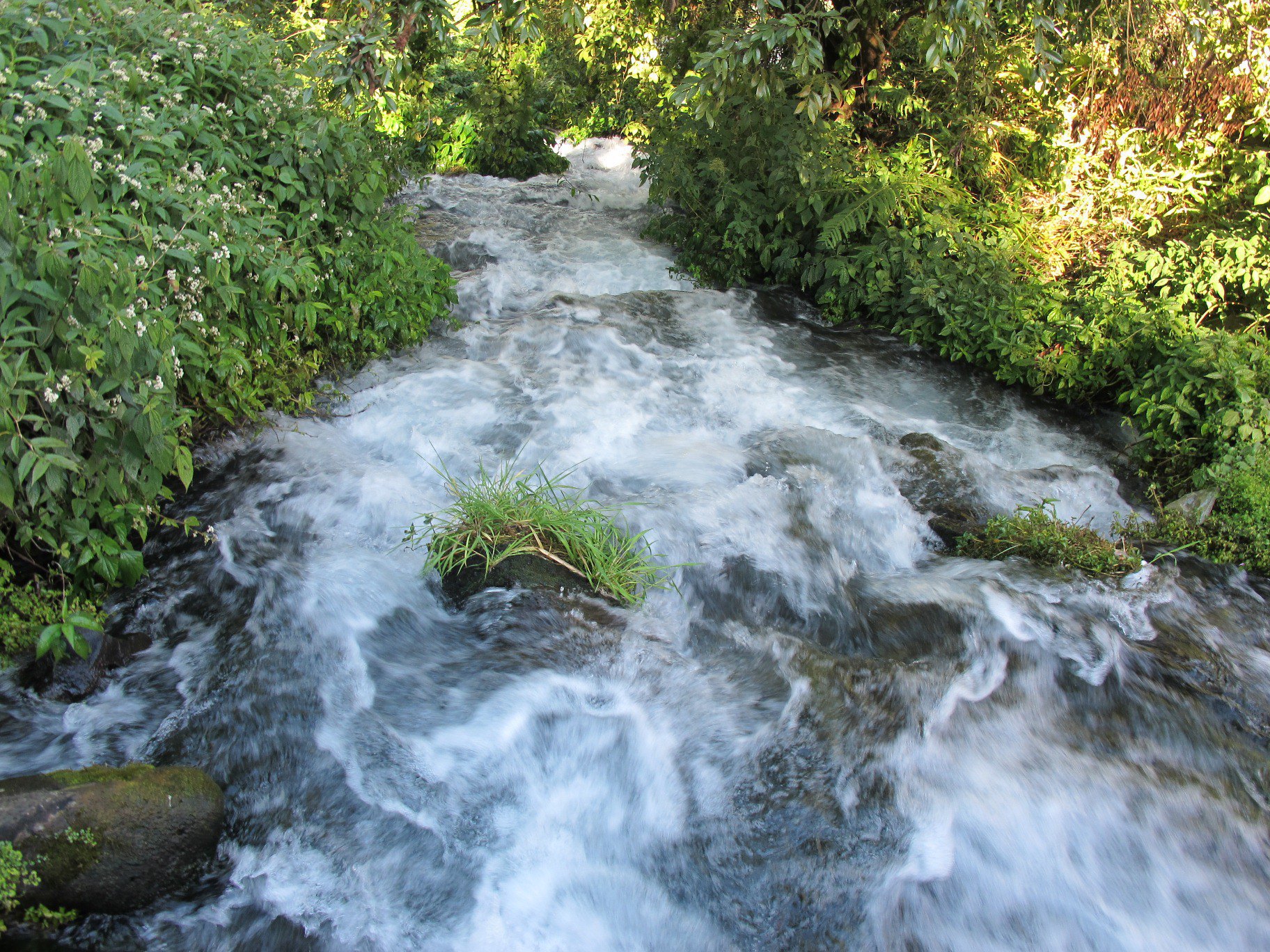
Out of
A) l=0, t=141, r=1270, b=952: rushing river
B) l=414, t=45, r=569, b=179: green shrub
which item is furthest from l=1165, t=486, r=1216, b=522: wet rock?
l=414, t=45, r=569, b=179: green shrub

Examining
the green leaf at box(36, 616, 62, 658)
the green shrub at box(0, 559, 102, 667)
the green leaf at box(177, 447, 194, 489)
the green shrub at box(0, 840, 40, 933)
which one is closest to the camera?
the green shrub at box(0, 840, 40, 933)

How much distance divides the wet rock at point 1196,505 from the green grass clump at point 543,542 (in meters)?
3.36

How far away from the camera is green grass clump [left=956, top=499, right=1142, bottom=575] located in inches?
182

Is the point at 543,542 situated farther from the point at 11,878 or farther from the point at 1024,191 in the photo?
the point at 1024,191

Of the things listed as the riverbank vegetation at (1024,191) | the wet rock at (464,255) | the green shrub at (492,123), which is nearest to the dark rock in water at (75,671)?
the riverbank vegetation at (1024,191)

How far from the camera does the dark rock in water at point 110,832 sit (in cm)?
261

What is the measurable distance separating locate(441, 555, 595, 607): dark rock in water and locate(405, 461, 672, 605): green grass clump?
0.09 feet

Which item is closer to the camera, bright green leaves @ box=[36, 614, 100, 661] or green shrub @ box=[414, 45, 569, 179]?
bright green leaves @ box=[36, 614, 100, 661]

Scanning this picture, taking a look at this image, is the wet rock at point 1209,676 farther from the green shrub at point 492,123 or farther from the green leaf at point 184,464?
the green shrub at point 492,123

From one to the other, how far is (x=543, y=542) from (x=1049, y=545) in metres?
2.84

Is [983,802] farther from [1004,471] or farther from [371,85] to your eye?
[371,85]

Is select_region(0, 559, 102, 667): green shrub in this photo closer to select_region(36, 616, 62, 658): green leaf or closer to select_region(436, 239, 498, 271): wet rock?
select_region(36, 616, 62, 658): green leaf

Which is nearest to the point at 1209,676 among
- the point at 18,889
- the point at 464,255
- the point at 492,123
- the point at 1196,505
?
the point at 1196,505

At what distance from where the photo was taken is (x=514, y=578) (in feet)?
13.3
